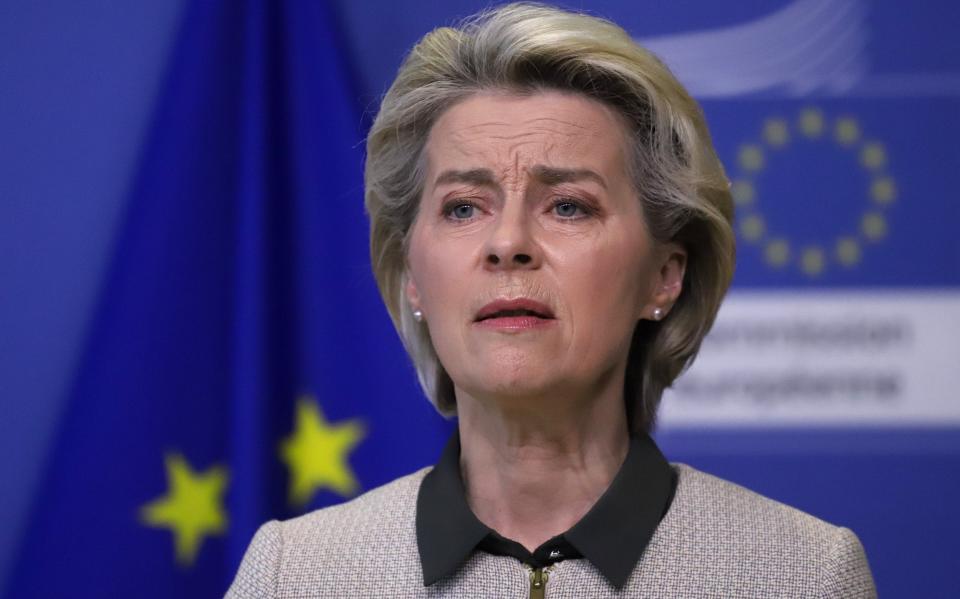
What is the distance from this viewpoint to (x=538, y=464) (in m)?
1.75

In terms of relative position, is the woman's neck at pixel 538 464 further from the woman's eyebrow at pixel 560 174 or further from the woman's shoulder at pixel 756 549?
the woman's eyebrow at pixel 560 174

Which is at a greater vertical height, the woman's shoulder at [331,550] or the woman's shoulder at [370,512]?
the woman's shoulder at [370,512]

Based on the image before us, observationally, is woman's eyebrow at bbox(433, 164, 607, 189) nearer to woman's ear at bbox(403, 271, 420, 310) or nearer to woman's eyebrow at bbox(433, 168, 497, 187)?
woman's eyebrow at bbox(433, 168, 497, 187)

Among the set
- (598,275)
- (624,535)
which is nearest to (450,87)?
(598,275)

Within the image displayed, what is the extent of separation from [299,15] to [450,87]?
3.12 feet

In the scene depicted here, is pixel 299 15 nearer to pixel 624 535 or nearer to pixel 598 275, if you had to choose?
pixel 598 275

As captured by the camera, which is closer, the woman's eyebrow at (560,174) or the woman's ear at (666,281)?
the woman's eyebrow at (560,174)

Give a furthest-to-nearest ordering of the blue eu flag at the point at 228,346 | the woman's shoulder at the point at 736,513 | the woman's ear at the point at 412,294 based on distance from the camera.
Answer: the blue eu flag at the point at 228,346
the woman's ear at the point at 412,294
the woman's shoulder at the point at 736,513

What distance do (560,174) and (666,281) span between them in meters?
0.26

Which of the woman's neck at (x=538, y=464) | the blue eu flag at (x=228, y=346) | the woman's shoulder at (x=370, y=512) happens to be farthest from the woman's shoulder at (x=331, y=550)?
the blue eu flag at (x=228, y=346)

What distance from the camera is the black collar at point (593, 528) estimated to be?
1.67 metres

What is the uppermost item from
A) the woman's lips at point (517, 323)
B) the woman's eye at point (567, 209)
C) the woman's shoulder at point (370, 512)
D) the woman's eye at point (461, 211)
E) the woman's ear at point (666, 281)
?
the woman's eye at point (567, 209)

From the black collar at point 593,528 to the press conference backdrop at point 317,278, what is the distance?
0.85m

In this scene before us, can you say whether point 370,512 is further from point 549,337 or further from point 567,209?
point 567,209
